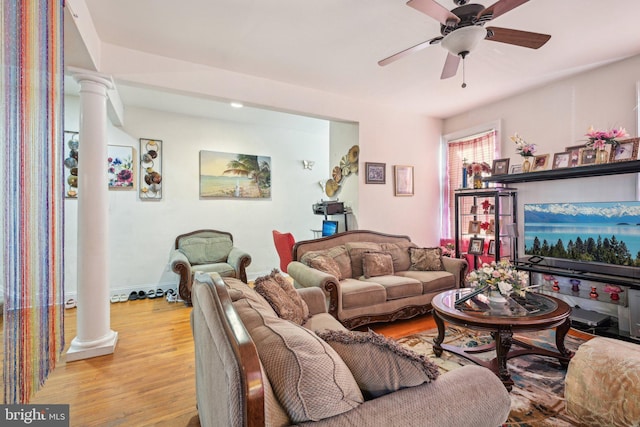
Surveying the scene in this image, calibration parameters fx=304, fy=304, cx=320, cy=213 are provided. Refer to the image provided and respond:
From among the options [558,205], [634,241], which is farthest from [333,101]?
[634,241]

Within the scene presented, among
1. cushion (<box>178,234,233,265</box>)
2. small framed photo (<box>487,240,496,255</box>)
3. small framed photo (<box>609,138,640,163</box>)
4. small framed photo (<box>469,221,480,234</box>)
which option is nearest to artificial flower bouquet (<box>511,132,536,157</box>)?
small framed photo (<box>609,138,640,163</box>)

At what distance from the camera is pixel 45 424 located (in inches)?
54.4

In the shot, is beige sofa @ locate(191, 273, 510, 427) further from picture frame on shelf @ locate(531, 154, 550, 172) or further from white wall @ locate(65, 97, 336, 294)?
white wall @ locate(65, 97, 336, 294)

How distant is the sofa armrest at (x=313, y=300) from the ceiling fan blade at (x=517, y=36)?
2197mm

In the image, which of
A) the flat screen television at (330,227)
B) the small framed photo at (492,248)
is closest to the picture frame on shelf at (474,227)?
the small framed photo at (492,248)

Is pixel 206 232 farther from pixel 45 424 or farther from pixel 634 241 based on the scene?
pixel 634 241

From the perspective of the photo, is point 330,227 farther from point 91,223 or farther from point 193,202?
point 91,223

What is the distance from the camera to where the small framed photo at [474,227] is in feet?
14.0

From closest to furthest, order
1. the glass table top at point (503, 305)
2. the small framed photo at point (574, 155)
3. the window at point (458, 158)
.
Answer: the glass table top at point (503, 305)
the small framed photo at point (574, 155)
the window at point (458, 158)

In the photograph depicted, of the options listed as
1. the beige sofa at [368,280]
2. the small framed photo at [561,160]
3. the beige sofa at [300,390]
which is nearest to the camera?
the beige sofa at [300,390]

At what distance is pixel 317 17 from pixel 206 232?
352cm

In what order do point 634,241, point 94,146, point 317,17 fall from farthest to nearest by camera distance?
point 634,241
point 94,146
point 317,17

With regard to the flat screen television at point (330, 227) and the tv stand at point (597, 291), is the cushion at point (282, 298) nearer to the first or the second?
the tv stand at point (597, 291)

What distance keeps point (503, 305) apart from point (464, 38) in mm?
1891
